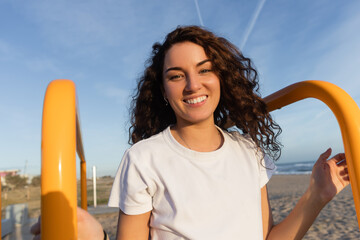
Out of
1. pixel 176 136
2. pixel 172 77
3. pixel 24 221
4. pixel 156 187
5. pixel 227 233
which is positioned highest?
pixel 172 77

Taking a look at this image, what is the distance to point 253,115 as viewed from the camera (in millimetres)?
1767

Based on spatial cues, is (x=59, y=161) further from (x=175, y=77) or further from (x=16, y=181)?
(x=16, y=181)

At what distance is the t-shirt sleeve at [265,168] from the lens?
1613 mm

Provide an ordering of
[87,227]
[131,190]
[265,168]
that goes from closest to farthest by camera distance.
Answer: [87,227]
[131,190]
[265,168]

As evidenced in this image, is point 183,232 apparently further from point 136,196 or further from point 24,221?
point 24,221

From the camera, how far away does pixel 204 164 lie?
144 cm

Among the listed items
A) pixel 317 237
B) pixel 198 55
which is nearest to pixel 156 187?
pixel 198 55

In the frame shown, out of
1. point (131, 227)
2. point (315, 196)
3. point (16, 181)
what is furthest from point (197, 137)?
point (16, 181)

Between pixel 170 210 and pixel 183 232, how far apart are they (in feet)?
0.36

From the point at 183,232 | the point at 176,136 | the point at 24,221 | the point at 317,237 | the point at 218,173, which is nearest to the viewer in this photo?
the point at 183,232

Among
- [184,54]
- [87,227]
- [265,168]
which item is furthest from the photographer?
[265,168]

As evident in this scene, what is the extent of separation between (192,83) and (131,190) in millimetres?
586

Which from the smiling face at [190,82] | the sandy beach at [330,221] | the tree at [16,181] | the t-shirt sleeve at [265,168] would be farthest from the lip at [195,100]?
the tree at [16,181]

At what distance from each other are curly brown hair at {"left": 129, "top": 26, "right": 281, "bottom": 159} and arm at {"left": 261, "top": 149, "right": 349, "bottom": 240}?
34cm
